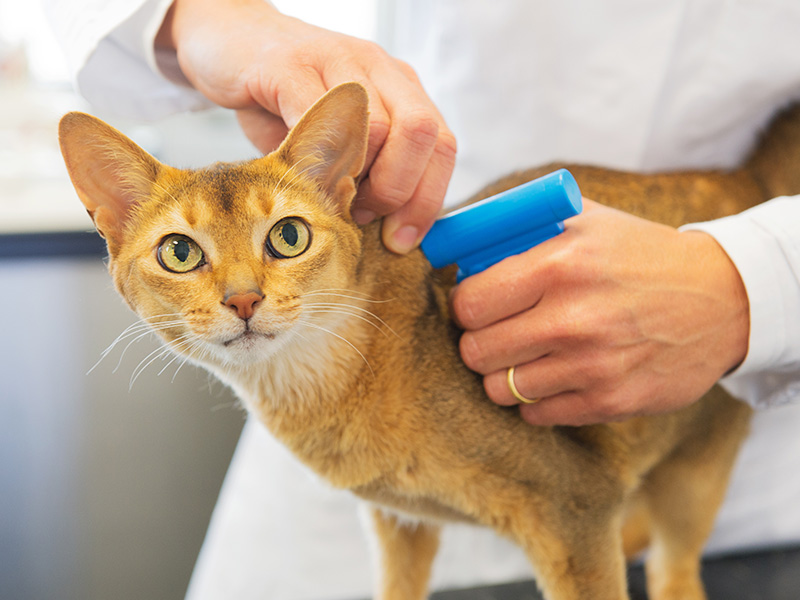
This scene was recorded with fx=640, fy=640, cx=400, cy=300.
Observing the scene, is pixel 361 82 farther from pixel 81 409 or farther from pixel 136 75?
pixel 81 409

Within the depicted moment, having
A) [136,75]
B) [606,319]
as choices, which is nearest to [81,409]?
[136,75]

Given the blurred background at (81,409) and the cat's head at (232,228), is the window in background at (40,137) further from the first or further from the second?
the cat's head at (232,228)

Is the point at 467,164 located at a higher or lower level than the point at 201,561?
higher

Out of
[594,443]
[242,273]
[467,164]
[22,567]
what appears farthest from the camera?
[22,567]

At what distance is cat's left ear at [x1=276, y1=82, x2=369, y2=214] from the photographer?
0.72 m

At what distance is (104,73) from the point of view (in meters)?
1.10

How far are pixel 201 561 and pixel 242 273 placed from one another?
32.1 inches

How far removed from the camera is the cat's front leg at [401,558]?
1091 mm

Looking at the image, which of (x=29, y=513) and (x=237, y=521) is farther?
(x=29, y=513)

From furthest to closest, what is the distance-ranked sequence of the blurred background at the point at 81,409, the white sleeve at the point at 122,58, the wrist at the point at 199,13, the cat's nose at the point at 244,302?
the blurred background at the point at 81,409, the white sleeve at the point at 122,58, the wrist at the point at 199,13, the cat's nose at the point at 244,302

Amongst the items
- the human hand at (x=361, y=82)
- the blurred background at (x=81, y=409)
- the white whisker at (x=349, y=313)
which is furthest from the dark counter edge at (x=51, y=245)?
the white whisker at (x=349, y=313)

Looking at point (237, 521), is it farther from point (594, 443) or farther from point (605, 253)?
point (605, 253)

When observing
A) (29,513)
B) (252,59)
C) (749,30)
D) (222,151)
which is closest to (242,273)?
(252,59)

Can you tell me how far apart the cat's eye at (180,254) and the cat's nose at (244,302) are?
9cm
